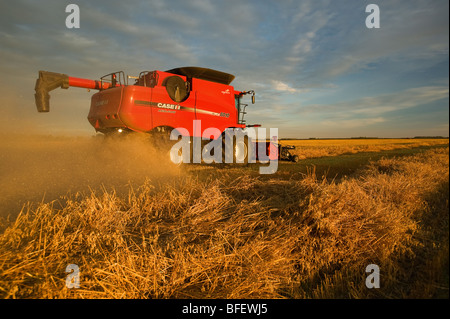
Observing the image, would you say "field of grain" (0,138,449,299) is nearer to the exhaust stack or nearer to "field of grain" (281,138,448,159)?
the exhaust stack

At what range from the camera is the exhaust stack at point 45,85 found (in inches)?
286

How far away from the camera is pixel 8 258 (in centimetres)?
219

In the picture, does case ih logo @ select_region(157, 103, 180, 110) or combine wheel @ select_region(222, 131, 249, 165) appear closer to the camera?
case ih logo @ select_region(157, 103, 180, 110)

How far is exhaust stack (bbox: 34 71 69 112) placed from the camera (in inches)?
286

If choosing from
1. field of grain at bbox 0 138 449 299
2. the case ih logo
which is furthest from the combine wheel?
field of grain at bbox 0 138 449 299

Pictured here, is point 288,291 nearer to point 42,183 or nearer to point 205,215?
point 205,215

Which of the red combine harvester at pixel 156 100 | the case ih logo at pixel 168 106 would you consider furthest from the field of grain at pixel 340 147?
the case ih logo at pixel 168 106

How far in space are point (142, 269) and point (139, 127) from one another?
21.1 ft

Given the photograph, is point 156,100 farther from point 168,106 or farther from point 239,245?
point 239,245

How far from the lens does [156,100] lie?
8250 mm

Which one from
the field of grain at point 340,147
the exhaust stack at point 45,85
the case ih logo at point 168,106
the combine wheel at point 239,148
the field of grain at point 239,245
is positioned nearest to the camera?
the field of grain at point 239,245

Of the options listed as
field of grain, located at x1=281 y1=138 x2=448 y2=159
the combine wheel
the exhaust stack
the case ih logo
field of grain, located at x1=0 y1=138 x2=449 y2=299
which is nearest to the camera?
field of grain, located at x1=0 y1=138 x2=449 y2=299

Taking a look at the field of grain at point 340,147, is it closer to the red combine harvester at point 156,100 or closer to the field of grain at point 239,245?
Answer: the red combine harvester at point 156,100

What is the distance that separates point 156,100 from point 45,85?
324 centimetres
